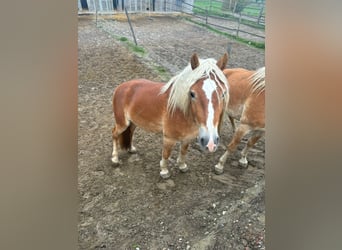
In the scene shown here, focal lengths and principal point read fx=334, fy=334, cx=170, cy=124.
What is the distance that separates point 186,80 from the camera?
729 mm

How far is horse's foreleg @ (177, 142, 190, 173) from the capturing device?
773 mm

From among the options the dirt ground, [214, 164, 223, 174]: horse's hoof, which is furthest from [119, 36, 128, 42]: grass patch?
[214, 164, 223, 174]: horse's hoof

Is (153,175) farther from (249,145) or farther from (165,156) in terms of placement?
(249,145)

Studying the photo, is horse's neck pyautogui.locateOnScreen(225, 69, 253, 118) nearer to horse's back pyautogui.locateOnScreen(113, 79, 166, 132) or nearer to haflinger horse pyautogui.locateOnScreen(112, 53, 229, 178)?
haflinger horse pyautogui.locateOnScreen(112, 53, 229, 178)

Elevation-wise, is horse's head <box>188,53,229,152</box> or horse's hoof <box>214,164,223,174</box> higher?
horse's head <box>188,53,229,152</box>

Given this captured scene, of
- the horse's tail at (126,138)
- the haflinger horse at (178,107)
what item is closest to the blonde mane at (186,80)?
the haflinger horse at (178,107)

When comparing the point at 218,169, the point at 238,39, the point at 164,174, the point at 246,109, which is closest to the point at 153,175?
the point at 164,174

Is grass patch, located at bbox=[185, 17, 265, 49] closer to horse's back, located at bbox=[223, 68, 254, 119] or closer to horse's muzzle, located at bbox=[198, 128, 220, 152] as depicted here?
horse's back, located at bbox=[223, 68, 254, 119]

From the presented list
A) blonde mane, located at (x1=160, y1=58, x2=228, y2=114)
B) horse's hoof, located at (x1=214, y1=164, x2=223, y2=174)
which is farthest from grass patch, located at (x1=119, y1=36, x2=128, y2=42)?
horse's hoof, located at (x1=214, y1=164, x2=223, y2=174)

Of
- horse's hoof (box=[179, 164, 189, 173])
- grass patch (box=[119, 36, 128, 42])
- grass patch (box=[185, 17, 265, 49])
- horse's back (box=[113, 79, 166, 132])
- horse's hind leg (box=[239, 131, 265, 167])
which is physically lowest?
horse's hoof (box=[179, 164, 189, 173])

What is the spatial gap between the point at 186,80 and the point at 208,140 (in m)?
0.14

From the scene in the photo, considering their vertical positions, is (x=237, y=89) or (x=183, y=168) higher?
(x=237, y=89)

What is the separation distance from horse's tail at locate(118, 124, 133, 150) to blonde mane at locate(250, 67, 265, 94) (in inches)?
11.8
